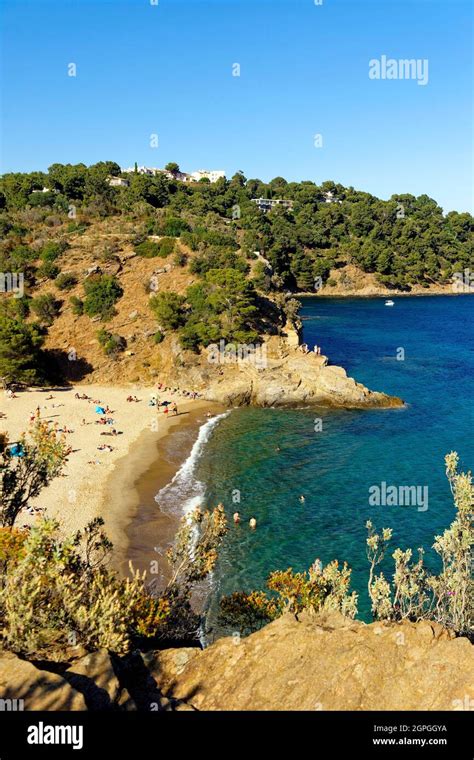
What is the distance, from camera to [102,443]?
4259 cm

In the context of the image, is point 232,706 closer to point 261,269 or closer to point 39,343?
point 39,343

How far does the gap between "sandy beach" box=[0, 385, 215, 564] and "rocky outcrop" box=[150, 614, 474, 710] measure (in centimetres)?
1526

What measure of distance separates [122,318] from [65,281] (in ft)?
36.2

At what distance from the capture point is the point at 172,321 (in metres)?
63.3

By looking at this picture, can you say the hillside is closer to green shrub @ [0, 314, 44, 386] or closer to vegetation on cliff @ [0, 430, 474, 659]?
green shrub @ [0, 314, 44, 386]

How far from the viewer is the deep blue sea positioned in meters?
28.6

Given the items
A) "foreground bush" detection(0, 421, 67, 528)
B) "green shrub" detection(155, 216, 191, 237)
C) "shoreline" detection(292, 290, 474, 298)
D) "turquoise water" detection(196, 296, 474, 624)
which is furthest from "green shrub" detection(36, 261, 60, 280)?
"shoreline" detection(292, 290, 474, 298)

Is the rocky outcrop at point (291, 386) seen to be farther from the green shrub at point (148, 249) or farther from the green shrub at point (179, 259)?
the green shrub at point (148, 249)

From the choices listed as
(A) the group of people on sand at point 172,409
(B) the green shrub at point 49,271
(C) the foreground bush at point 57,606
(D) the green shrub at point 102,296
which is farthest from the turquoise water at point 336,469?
(B) the green shrub at point 49,271

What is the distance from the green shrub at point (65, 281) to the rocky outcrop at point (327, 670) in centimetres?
6441

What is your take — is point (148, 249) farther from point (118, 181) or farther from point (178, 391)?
point (118, 181)

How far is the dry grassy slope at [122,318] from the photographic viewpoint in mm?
61688

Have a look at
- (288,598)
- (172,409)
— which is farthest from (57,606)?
(172,409)
